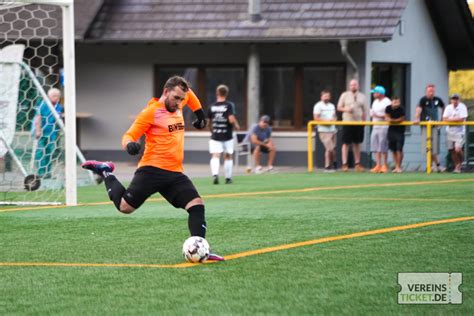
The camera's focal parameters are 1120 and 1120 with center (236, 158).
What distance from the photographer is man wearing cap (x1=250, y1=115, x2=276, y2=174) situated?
1022 inches

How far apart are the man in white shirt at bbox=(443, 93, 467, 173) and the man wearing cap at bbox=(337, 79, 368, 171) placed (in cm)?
190

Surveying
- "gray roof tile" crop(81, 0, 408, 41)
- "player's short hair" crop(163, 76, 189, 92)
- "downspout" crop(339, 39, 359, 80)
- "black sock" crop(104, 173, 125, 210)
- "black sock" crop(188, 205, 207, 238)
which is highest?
"gray roof tile" crop(81, 0, 408, 41)

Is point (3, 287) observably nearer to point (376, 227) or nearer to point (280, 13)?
point (376, 227)

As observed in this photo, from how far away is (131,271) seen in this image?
9180 millimetres

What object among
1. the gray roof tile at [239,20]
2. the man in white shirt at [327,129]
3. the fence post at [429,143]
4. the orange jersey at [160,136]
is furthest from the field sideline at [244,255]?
the gray roof tile at [239,20]

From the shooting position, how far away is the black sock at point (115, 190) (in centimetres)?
1052

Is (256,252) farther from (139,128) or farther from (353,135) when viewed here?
(353,135)

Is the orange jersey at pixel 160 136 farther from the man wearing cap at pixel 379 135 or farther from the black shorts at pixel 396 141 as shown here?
the man wearing cap at pixel 379 135

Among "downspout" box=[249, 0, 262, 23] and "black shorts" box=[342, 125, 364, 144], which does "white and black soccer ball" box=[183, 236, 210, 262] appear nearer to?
"black shorts" box=[342, 125, 364, 144]

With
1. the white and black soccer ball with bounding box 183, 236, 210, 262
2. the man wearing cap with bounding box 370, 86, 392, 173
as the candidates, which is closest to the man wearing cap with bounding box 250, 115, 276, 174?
the man wearing cap with bounding box 370, 86, 392, 173

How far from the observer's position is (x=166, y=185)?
10000 mm

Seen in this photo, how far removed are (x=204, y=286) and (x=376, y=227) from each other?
4.06 meters

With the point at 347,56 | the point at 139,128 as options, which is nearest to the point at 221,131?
the point at 347,56

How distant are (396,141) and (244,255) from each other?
14.4m
